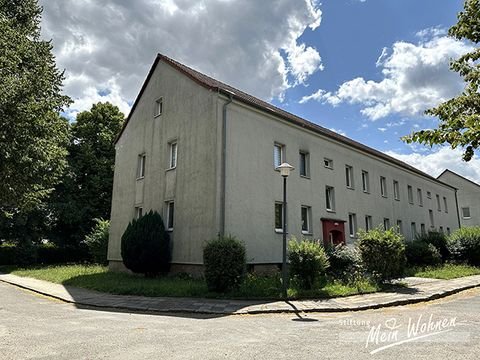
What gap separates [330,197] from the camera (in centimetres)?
2064

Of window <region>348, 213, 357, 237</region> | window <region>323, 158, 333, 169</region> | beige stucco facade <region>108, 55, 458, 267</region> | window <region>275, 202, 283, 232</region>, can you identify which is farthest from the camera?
window <region>348, 213, 357, 237</region>

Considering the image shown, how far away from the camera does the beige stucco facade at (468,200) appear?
4625 cm

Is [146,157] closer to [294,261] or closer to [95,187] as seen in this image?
[294,261]

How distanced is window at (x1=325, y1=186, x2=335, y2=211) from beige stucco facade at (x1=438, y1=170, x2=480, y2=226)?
34914mm

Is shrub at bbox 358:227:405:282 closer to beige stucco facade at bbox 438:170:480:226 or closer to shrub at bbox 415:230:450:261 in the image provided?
shrub at bbox 415:230:450:261

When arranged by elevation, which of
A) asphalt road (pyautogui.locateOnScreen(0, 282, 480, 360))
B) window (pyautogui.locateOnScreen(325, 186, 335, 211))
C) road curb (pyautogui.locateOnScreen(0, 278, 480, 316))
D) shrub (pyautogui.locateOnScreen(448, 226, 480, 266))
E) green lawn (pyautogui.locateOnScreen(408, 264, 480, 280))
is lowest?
asphalt road (pyautogui.locateOnScreen(0, 282, 480, 360))

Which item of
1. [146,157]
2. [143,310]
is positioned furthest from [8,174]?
[143,310]

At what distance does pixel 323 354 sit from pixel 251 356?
103 centimetres

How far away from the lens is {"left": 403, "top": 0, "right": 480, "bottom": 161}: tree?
3.98 m

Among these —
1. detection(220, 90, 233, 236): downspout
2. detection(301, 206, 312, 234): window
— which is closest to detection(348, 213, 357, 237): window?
detection(301, 206, 312, 234): window

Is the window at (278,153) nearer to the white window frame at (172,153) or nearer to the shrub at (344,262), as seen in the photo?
the white window frame at (172,153)

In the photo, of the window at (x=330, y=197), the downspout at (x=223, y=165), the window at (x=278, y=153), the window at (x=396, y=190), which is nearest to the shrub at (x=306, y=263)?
the downspout at (x=223, y=165)

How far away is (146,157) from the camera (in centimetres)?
1944

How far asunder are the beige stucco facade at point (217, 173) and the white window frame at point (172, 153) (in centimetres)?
18
